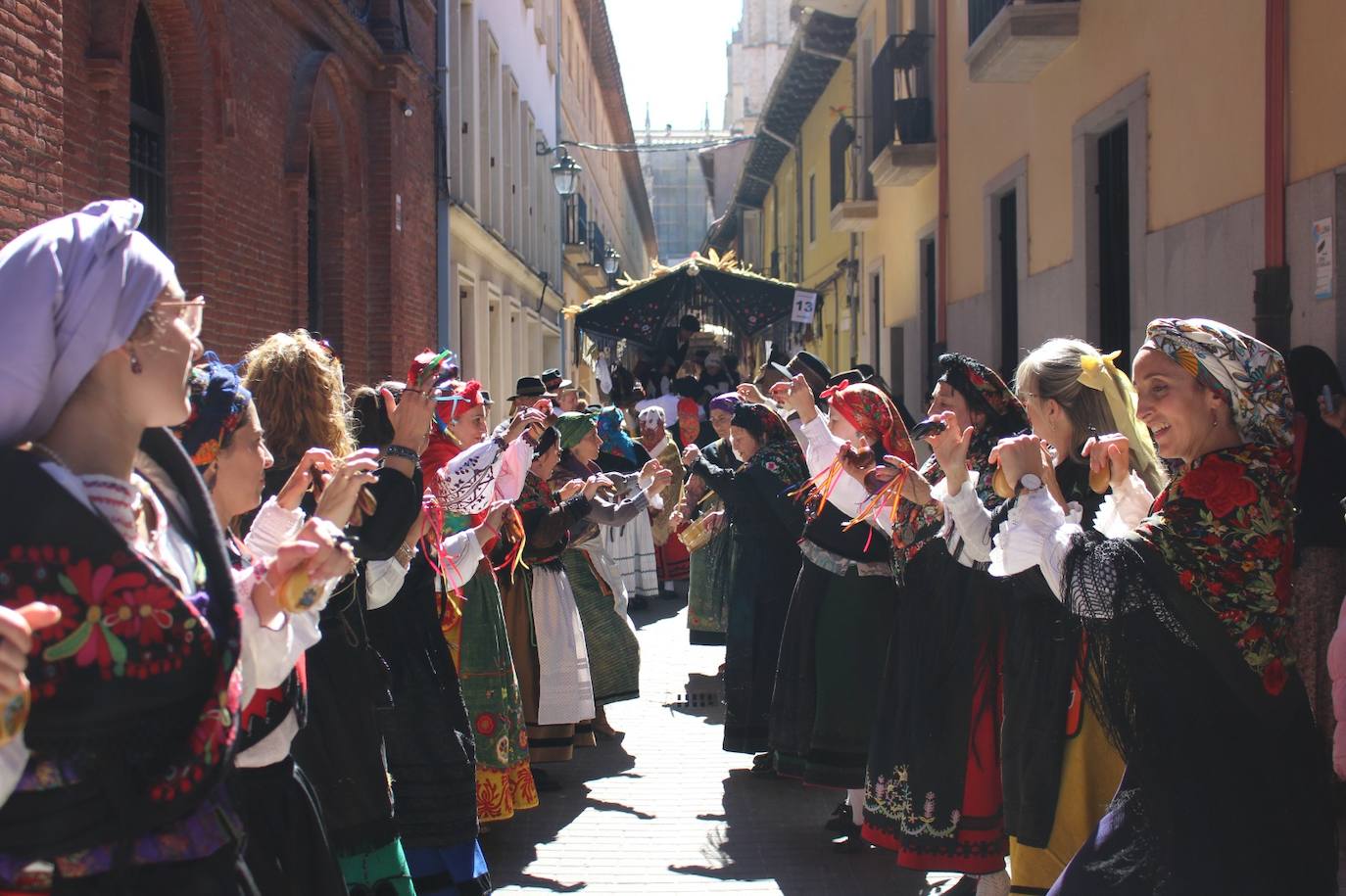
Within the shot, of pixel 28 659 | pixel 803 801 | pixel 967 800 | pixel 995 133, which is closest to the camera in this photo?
pixel 28 659

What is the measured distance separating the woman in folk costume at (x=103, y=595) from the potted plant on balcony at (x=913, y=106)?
14006 millimetres

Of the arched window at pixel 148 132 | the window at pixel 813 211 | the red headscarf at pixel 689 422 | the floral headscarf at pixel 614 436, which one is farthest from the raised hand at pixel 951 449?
the window at pixel 813 211

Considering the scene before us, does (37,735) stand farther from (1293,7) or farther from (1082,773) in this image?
(1293,7)

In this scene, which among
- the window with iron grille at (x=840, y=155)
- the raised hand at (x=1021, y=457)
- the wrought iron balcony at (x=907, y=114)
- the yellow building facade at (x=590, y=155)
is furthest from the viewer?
the yellow building facade at (x=590, y=155)

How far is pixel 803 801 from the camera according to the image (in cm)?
703

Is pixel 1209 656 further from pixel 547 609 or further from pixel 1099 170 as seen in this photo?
pixel 1099 170

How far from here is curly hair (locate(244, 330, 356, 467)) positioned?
4.14 metres

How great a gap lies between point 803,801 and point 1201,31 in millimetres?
4903

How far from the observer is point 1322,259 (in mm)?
6691

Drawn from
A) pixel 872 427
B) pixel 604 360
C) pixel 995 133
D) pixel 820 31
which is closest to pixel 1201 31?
pixel 872 427

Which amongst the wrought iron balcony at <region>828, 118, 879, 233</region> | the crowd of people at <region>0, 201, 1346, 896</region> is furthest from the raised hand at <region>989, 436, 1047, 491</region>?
the wrought iron balcony at <region>828, 118, 879, 233</region>

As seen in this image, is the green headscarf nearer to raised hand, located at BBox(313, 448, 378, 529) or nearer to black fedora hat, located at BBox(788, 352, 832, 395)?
black fedora hat, located at BBox(788, 352, 832, 395)

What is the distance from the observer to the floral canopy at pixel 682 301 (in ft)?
59.1

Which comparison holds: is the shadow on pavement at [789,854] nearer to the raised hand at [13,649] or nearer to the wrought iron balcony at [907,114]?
the raised hand at [13,649]
